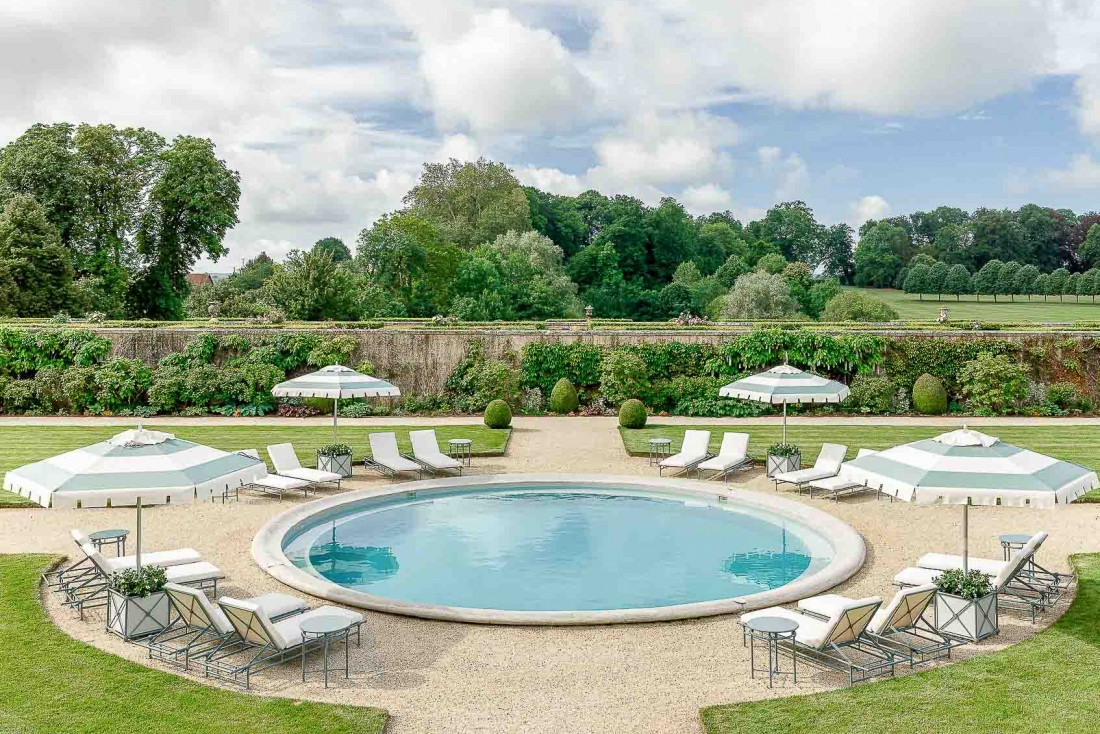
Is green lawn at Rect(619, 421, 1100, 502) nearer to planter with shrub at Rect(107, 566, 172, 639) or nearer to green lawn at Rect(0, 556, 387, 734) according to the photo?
planter with shrub at Rect(107, 566, 172, 639)

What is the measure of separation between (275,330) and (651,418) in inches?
485

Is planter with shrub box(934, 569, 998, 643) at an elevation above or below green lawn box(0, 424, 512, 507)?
below

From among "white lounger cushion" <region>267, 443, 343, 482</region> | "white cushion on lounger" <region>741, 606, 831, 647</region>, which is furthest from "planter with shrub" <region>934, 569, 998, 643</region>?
"white lounger cushion" <region>267, 443, 343, 482</region>

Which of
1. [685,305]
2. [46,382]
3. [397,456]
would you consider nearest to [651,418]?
[397,456]

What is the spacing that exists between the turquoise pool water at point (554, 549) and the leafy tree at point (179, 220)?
31.1m

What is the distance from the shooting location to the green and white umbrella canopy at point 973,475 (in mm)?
8727

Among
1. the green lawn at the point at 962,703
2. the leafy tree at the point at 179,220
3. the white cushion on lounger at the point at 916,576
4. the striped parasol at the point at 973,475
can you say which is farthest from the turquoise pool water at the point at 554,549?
the leafy tree at the point at 179,220

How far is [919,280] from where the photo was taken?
78.4 meters

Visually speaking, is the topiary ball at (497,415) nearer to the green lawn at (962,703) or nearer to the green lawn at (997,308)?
the green lawn at (962,703)

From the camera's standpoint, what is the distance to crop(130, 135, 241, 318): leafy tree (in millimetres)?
41969

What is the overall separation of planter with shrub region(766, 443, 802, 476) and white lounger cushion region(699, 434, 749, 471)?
59 centimetres

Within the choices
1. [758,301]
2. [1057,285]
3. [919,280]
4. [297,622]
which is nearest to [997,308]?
[1057,285]

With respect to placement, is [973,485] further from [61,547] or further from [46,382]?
[46,382]

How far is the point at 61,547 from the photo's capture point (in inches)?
500
